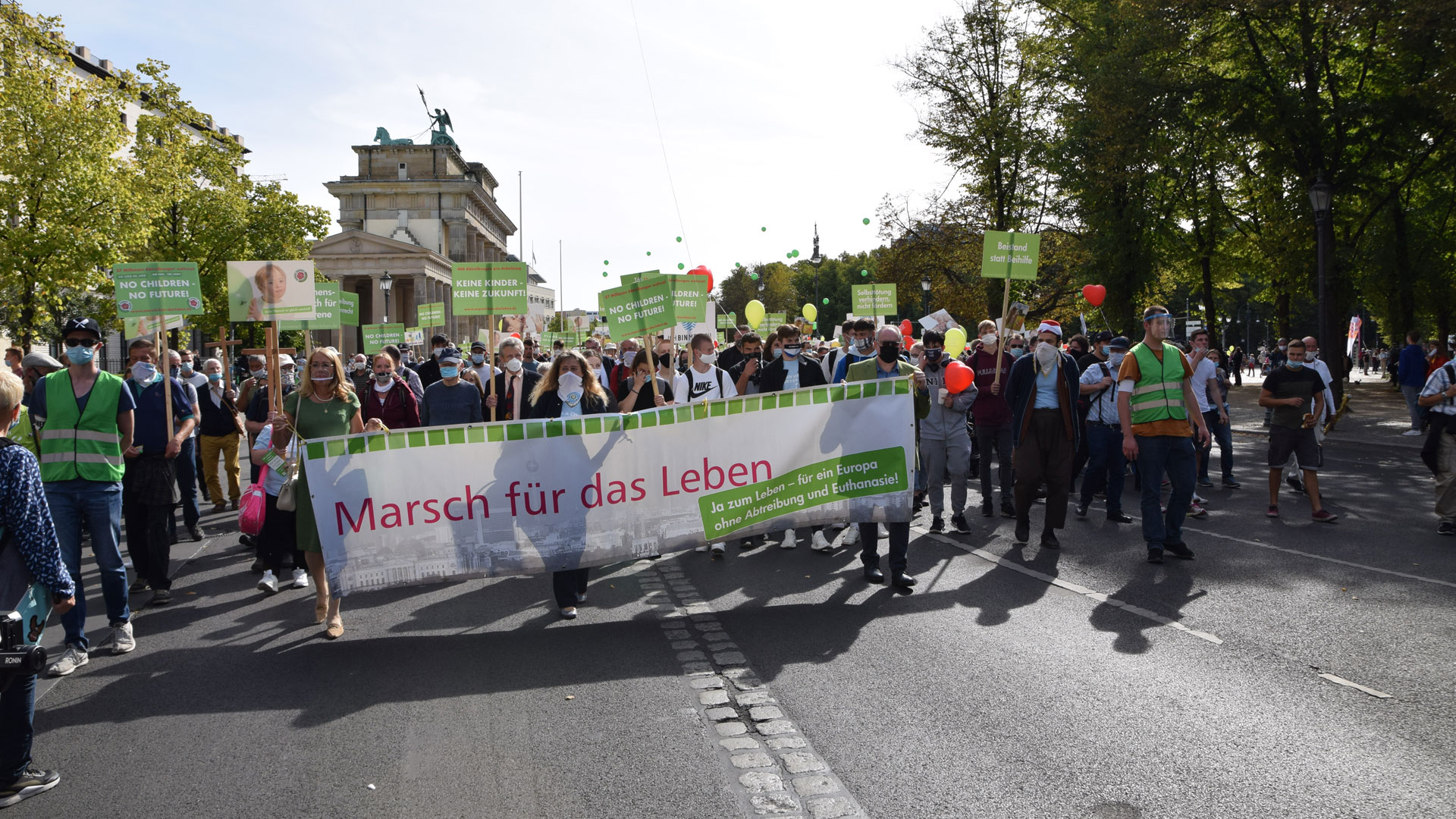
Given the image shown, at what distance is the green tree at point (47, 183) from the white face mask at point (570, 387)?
22.8 metres

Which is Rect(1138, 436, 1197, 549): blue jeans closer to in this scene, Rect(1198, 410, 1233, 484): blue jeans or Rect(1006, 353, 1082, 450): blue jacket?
Rect(1006, 353, 1082, 450): blue jacket

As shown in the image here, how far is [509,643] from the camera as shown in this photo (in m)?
6.37

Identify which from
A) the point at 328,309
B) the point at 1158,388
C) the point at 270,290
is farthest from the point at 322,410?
the point at 328,309

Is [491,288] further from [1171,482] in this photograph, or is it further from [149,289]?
[1171,482]

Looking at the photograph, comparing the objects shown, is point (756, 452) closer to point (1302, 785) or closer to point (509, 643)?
point (509, 643)

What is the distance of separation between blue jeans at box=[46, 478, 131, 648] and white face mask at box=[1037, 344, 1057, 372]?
7.34 m

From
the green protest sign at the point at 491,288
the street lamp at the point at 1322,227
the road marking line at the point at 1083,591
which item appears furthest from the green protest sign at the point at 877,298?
the road marking line at the point at 1083,591

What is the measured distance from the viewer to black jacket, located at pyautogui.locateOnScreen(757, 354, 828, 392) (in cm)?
945

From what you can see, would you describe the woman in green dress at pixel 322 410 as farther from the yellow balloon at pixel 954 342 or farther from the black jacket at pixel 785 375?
the yellow balloon at pixel 954 342

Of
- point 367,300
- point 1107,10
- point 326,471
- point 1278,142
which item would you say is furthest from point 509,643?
point 367,300

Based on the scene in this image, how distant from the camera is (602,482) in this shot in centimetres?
686

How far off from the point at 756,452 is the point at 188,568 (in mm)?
5314

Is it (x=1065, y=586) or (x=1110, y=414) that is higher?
(x=1110, y=414)

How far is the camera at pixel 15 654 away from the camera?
3.98 meters
